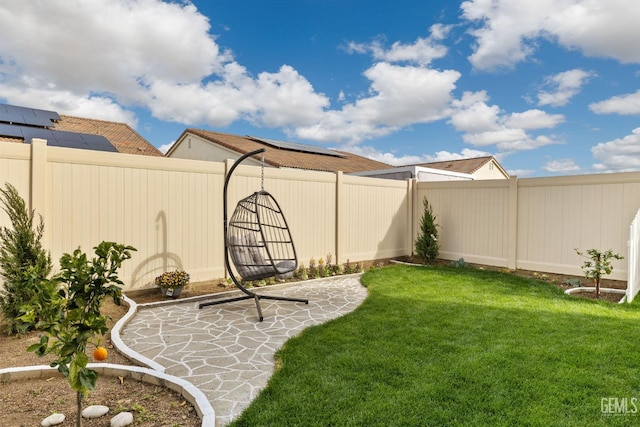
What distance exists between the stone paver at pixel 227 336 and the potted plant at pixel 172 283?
26cm

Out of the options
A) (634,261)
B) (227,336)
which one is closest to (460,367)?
(227,336)

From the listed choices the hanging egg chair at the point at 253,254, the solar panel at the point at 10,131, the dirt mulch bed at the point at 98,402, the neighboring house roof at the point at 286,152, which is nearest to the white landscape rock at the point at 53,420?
the dirt mulch bed at the point at 98,402

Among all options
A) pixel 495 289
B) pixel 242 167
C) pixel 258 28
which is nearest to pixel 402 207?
pixel 495 289

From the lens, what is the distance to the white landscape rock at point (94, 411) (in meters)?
2.22

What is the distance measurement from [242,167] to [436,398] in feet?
15.8

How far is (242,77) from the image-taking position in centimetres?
1034

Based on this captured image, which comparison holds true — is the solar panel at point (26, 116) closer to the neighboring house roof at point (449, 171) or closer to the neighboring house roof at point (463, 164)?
the neighboring house roof at point (449, 171)

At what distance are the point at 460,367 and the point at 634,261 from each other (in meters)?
3.98

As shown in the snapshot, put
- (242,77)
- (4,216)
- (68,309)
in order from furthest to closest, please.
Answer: (242,77) < (4,216) < (68,309)

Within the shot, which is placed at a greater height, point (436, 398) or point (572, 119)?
point (572, 119)

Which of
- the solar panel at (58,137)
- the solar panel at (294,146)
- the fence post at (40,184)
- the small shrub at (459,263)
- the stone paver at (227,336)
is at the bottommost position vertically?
the stone paver at (227,336)

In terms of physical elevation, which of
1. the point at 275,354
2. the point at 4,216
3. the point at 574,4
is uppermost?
the point at 574,4

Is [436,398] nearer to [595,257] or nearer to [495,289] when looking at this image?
[495,289]

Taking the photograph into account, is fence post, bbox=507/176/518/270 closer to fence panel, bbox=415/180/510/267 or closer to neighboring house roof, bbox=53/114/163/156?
fence panel, bbox=415/180/510/267
